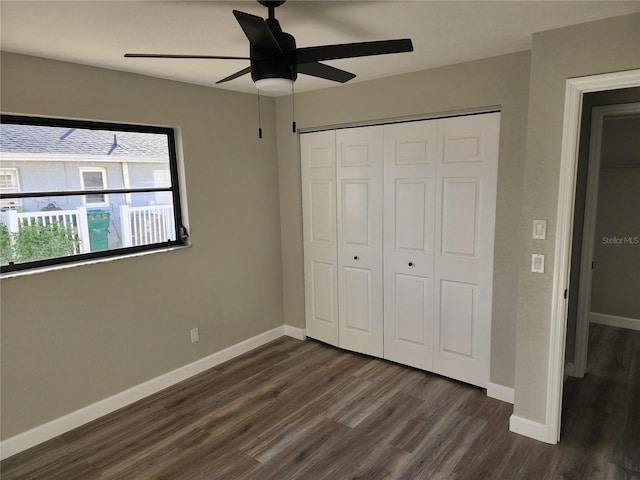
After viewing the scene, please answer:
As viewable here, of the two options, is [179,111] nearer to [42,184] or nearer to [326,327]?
[42,184]

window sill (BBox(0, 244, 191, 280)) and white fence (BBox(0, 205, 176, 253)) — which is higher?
white fence (BBox(0, 205, 176, 253))

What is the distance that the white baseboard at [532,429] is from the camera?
254 centimetres

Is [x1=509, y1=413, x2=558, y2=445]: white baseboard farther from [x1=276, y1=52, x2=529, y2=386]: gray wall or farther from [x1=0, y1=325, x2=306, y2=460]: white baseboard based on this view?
[x1=0, y1=325, x2=306, y2=460]: white baseboard

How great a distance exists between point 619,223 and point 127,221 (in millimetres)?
4776

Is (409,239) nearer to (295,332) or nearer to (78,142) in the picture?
(295,332)

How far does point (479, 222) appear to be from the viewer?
303 centimetres

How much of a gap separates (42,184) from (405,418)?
2916 millimetres

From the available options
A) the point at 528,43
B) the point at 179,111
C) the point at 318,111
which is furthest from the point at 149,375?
the point at 528,43

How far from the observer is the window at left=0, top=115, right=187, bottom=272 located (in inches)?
102

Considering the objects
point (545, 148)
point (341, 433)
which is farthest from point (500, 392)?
point (545, 148)

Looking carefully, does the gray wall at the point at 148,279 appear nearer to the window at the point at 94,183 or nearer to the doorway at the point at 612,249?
the window at the point at 94,183

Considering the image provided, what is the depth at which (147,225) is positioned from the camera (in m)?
3.29

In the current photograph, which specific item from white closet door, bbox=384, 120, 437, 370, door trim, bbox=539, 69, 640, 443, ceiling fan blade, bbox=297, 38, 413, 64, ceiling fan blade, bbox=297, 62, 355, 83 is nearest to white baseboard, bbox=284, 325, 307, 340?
white closet door, bbox=384, 120, 437, 370

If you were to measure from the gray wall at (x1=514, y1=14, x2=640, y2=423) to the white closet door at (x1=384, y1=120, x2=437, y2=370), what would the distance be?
85 cm
